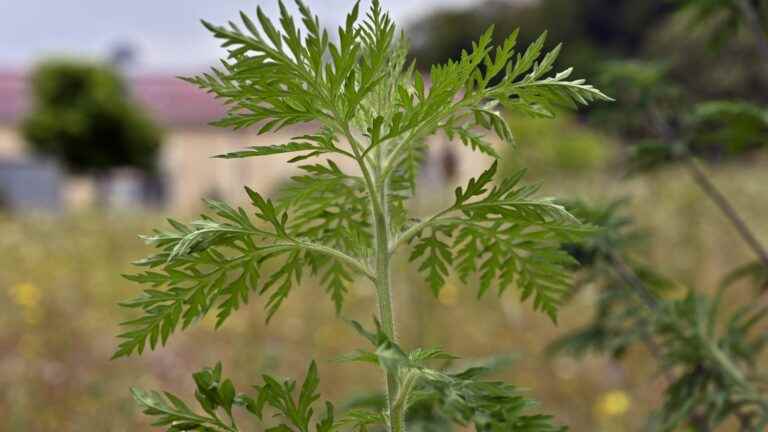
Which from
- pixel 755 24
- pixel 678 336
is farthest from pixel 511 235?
pixel 755 24

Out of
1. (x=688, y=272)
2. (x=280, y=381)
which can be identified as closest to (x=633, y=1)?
(x=688, y=272)

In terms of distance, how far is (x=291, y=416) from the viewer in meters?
0.90

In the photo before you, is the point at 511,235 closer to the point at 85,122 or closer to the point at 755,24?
the point at 755,24

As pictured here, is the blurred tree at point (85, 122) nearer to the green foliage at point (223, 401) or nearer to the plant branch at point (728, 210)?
the plant branch at point (728, 210)

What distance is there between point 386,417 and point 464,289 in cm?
552

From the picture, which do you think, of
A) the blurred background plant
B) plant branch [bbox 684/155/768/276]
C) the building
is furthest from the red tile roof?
plant branch [bbox 684/155/768/276]

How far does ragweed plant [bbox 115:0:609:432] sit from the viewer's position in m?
0.77

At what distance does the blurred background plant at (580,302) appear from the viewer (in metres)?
1.76

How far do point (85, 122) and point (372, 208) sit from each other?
2317 centimetres

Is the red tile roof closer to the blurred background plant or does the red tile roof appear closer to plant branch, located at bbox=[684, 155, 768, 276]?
the blurred background plant

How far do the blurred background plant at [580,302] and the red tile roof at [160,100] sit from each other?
61.9ft

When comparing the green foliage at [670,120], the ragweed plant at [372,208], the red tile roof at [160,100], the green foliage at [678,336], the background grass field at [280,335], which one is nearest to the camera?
the ragweed plant at [372,208]

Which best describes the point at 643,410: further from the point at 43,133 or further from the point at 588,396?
the point at 43,133

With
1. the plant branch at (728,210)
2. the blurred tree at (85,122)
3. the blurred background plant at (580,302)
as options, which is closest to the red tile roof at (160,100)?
the blurred tree at (85,122)
